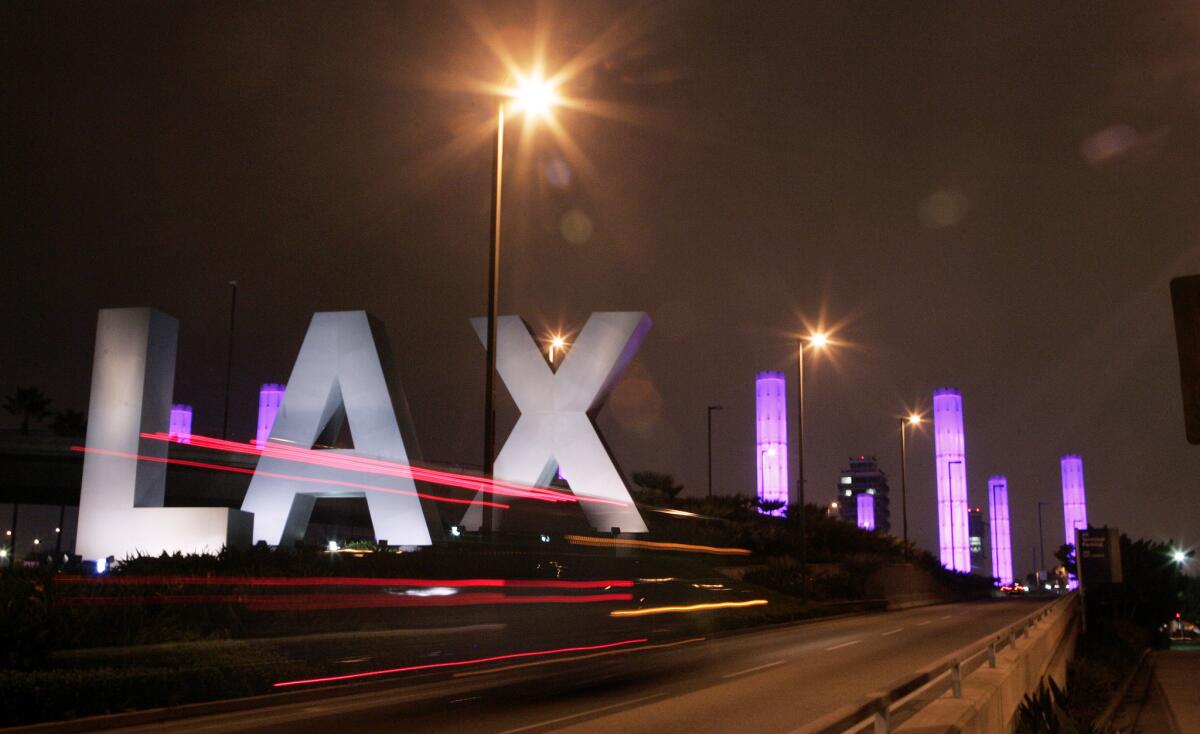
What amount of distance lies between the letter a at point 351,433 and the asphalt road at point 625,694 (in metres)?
11.4

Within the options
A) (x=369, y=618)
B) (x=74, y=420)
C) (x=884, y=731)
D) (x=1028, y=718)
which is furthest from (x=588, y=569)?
(x=74, y=420)

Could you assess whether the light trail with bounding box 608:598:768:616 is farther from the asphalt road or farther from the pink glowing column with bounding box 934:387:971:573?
the pink glowing column with bounding box 934:387:971:573

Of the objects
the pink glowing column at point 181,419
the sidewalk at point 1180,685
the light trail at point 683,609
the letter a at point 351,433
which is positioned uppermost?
the pink glowing column at point 181,419

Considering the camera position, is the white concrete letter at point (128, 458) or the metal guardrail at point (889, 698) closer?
the metal guardrail at point (889, 698)

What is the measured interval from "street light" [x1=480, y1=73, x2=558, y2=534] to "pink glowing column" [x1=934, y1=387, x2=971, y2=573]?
73.7 meters

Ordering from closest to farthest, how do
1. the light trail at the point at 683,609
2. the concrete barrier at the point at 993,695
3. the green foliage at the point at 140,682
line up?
the concrete barrier at the point at 993,695 < the green foliage at the point at 140,682 < the light trail at the point at 683,609

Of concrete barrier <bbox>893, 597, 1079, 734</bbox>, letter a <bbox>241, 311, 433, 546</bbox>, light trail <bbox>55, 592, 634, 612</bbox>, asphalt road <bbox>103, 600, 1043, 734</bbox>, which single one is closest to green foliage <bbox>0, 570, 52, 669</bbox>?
asphalt road <bbox>103, 600, 1043, 734</bbox>

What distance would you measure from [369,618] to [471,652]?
218 cm

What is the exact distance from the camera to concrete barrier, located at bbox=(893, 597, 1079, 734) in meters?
7.92

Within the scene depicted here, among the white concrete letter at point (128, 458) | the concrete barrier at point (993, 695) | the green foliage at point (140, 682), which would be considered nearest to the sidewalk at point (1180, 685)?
the concrete barrier at point (993, 695)

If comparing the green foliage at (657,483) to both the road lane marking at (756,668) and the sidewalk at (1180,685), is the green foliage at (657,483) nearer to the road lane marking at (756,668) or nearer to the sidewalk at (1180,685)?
the sidewalk at (1180,685)

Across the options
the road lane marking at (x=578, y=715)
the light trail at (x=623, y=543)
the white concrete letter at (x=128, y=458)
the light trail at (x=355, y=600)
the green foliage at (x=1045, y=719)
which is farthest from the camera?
the white concrete letter at (x=128, y=458)

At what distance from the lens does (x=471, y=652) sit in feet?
69.4

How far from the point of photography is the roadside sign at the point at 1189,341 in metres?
5.02
